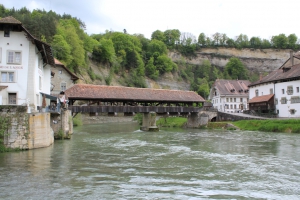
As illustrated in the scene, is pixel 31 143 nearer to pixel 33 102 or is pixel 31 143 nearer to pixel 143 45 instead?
pixel 33 102

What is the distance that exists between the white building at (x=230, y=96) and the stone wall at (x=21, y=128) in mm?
34180

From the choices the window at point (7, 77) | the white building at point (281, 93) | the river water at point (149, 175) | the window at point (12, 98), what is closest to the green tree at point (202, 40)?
the white building at point (281, 93)

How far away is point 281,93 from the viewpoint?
2984 cm

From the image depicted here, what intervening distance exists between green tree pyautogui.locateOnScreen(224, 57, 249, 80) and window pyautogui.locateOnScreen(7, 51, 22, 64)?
6295 centimetres

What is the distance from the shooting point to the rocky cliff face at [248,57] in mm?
76562

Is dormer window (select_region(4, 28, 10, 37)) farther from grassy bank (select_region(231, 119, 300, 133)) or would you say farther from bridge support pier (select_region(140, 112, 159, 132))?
grassy bank (select_region(231, 119, 300, 133))

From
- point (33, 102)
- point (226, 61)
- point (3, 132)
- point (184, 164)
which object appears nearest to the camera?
point (184, 164)

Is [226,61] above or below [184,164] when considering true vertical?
above

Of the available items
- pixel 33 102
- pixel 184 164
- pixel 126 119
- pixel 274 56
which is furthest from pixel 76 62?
pixel 274 56

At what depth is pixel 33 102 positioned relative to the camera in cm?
1527

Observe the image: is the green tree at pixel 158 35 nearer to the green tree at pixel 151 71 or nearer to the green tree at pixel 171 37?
the green tree at pixel 171 37

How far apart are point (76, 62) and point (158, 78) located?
27.0 meters

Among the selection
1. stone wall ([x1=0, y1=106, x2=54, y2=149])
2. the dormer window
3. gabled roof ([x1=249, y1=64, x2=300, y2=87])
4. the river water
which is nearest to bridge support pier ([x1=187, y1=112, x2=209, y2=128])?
gabled roof ([x1=249, y1=64, x2=300, y2=87])

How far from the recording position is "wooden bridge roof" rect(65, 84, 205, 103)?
23.3 meters
